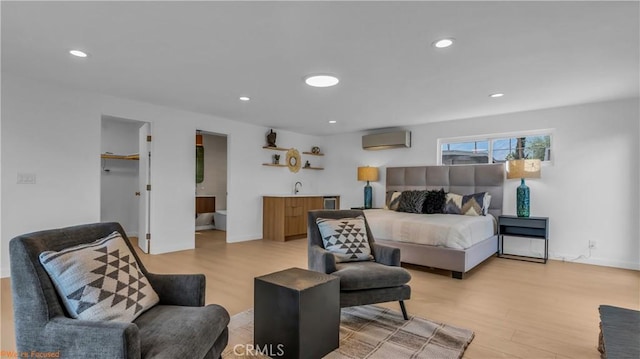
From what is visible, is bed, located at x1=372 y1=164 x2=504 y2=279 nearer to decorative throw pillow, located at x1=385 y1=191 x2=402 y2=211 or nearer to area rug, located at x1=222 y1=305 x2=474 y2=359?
decorative throw pillow, located at x1=385 y1=191 x2=402 y2=211

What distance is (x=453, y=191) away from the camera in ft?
17.9

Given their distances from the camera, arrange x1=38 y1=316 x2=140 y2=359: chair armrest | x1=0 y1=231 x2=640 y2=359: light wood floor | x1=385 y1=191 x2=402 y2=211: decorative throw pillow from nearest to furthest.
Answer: x1=38 y1=316 x2=140 y2=359: chair armrest, x1=0 y1=231 x2=640 y2=359: light wood floor, x1=385 y1=191 x2=402 y2=211: decorative throw pillow

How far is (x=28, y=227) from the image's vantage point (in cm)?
360

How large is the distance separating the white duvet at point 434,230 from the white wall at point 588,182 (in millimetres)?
970

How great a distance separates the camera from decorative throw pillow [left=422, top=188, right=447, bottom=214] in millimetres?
4996

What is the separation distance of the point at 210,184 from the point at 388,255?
586 cm

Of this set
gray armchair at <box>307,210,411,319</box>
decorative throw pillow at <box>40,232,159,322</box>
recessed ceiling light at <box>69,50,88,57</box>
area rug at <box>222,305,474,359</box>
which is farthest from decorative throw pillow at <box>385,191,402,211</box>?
recessed ceiling light at <box>69,50,88,57</box>

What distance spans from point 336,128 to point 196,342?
551 cm

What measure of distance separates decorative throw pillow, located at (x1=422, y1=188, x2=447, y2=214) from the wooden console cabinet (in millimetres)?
2351

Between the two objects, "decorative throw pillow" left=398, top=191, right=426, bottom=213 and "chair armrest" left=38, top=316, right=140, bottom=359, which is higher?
"decorative throw pillow" left=398, top=191, right=426, bottom=213

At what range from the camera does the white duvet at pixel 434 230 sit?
12.2ft

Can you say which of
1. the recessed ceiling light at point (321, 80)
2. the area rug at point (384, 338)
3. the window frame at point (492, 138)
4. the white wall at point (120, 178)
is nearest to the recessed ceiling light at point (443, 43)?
the recessed ceiling light at point (321, 80)

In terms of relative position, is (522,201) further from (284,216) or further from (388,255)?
(284,216)

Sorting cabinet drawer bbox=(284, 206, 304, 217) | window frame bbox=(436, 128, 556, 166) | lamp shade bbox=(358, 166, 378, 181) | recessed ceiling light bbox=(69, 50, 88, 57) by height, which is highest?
recessed ceiling light bbox=(69, 50, 88, 57)
